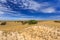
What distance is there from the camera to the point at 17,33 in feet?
71.7

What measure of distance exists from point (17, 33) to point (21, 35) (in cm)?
67

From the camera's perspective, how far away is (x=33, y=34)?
75.3ft

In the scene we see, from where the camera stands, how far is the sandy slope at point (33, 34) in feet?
68.6

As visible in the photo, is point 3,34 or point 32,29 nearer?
point 3,34

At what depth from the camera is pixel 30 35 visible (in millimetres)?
22562

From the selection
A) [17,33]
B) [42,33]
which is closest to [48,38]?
[42,33]

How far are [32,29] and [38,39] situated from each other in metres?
2.84

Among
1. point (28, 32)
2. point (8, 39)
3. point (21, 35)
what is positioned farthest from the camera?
point (28, 32)

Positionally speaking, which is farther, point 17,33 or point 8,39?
point 17,33

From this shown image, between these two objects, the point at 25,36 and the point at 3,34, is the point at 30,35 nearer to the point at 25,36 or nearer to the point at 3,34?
the point at 25,36

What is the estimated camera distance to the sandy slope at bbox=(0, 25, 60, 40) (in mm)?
20917

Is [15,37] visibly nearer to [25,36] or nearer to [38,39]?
[25,36]

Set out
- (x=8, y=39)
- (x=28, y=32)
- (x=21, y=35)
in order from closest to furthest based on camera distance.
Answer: (x=8, y=39)
(x=21, y=35)
(x=28, y=32)

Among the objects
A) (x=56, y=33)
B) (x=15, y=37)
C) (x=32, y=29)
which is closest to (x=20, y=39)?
(x=15, y=37)
